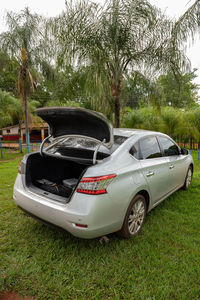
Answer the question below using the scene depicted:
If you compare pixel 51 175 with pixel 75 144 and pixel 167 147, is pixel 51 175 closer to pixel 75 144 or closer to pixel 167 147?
pixel 75 144

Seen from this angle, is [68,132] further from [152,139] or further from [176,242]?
[176,242]

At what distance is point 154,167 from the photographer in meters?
2.91

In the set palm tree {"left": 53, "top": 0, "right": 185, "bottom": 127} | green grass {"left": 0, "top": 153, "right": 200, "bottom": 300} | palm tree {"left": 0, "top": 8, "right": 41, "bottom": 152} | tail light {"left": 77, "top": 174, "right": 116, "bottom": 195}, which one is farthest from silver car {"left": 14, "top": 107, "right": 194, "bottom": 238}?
palm tree {"left": 0, "top": 8, "right": 41, "bottom": 152}

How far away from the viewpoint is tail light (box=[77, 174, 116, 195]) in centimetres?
203

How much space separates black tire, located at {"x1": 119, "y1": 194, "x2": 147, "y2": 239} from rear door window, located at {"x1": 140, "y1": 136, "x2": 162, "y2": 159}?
2.19 feet

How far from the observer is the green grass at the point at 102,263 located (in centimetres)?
181

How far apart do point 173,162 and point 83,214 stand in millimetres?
2268

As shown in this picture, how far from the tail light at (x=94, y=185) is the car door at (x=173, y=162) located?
1.76 m

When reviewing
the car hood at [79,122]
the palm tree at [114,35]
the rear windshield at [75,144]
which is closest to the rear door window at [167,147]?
the rear windshield at [75,144]

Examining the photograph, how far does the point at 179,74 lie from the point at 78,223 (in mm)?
6114

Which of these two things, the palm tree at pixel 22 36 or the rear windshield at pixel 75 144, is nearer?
the rear windshield at pixel 75 144

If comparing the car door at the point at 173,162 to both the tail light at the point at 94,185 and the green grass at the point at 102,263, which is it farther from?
the tail light at the point at 94,185

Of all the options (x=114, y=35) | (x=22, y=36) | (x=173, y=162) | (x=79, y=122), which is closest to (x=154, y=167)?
(x=173, y=162)

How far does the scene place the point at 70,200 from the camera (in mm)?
2109
